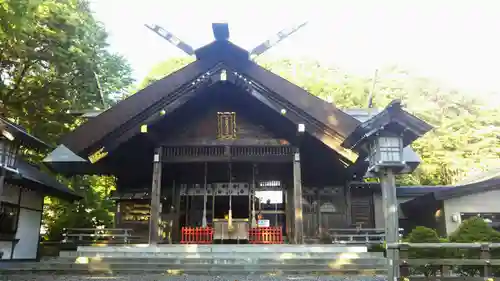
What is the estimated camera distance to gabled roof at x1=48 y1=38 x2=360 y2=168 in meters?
11.0

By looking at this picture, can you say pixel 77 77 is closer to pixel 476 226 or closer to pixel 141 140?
pixel 141 140

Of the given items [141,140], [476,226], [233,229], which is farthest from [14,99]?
[476,226]

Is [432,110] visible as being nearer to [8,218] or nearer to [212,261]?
[212,261]

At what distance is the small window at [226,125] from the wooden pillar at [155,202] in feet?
6.17

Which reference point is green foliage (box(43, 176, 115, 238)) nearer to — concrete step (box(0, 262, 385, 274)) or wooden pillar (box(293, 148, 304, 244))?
concrete step (box(0, 262, 385, 274))

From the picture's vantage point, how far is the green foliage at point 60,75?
1578 centimetres

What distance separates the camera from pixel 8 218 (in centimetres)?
1230

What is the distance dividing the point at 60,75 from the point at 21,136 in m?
9.33

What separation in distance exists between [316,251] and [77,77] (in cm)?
1330

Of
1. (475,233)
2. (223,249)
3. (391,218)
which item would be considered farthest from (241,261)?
(475,233)

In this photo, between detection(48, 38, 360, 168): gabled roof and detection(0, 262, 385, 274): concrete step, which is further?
detection(48, 38, 360, 168): gabled roof

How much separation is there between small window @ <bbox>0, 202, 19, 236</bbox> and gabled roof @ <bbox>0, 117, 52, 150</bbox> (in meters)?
3.16

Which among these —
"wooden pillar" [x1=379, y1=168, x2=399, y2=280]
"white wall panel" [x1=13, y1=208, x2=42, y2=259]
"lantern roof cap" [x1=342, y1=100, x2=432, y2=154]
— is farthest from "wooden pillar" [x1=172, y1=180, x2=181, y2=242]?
"wooden pillar" [x1=379, y1=168, x2=399, y2=280]

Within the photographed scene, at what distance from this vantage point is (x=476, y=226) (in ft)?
30.6
